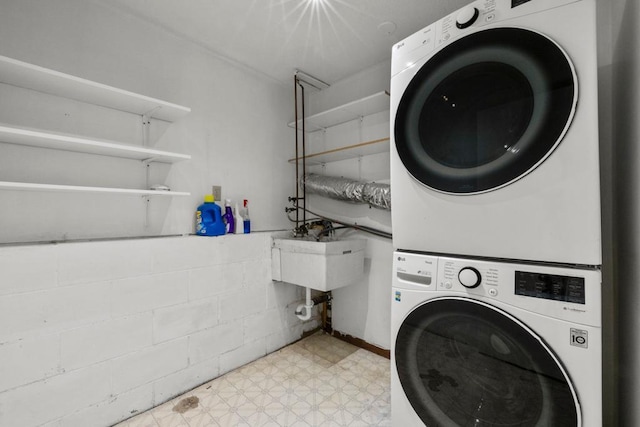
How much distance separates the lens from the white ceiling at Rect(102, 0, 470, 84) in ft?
5.25

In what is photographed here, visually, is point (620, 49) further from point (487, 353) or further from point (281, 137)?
point (281, 137)

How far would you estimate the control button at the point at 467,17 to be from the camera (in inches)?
37.8

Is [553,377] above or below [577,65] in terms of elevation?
below

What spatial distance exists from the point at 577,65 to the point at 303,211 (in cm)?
212

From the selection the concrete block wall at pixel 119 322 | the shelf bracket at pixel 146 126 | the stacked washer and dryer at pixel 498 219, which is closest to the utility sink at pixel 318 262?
the concrete block wall at pixel 119 322

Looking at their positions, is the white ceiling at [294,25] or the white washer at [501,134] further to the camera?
the white ceiling at [294,25]

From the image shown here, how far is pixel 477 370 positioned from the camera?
0.93 m

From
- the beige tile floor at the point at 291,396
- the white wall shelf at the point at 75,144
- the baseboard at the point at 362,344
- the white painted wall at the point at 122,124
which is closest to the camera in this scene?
the white wall shelf at the point at 75,144

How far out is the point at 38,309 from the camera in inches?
50.0

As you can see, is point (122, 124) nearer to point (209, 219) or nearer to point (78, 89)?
point (78, 89)

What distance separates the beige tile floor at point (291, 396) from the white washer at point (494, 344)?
1.93ft

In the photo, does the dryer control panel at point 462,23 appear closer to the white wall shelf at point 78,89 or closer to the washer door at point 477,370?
the washer door at point 477,370

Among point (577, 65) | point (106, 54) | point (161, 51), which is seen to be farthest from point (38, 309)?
point (577, 65)

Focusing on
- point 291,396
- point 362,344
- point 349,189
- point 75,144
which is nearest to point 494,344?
point 291,396
